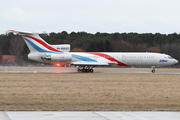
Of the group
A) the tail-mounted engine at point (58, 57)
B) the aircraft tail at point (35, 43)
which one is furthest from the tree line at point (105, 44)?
the tail-mounted engine at point (58, 57)

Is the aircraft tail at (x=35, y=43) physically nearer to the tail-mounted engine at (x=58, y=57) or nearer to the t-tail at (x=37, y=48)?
the t-tail at (x=37, y=48)

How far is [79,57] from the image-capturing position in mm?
39438

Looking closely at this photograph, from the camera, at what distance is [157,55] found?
133ft

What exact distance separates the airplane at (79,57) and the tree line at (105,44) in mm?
31250

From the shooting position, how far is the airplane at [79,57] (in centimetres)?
3784

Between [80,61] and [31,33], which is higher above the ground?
[31,33]
